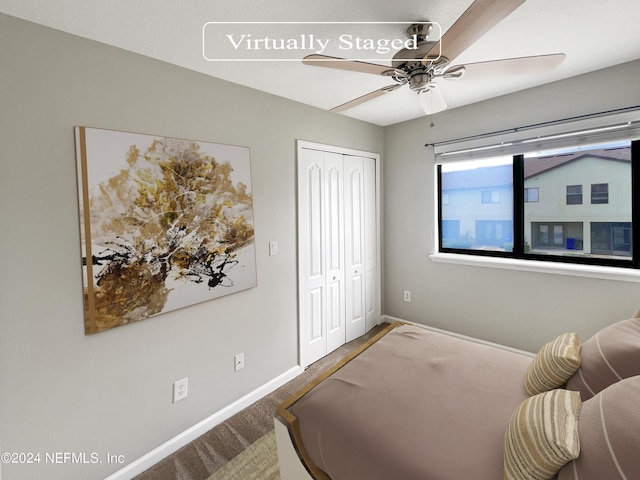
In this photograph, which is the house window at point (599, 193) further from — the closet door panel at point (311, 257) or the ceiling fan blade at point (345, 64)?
the closet door panel at point (311, 257)

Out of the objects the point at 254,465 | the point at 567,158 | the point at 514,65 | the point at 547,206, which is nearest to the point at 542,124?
the point at 567,158

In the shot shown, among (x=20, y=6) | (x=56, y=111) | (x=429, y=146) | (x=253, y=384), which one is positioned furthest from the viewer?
(x=429, y=146)

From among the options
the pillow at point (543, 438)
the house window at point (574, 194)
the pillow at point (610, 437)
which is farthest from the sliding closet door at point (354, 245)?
the pillow at point (610, 437)

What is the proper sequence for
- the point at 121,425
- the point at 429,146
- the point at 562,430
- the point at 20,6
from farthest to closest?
the point at 429,146, the point at 121,425, the point at 20,6, the point at 562,430

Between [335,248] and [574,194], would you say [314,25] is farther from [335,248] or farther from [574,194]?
[574,194]

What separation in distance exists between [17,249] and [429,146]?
333cm

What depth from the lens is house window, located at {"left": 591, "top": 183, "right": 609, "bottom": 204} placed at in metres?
2.37

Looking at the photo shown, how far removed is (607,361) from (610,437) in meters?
0.56

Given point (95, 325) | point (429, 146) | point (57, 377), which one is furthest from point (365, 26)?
point (57, 377)

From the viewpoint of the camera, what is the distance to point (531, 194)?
2.73 metres

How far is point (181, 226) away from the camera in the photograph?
1.90 m

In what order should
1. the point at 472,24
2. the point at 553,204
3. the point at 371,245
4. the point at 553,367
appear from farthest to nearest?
the point at 371,245 → the point at 553,204 → the point at 553,367 → the point at 472,24

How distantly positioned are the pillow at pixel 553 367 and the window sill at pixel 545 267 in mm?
1216

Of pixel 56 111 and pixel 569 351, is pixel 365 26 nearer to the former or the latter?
pixel 56 111
